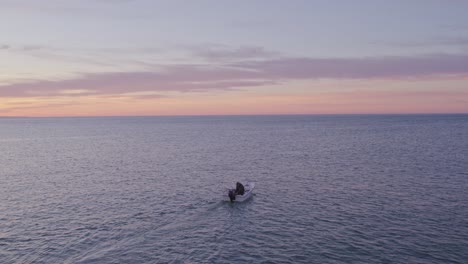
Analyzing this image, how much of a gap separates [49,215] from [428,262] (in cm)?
4984

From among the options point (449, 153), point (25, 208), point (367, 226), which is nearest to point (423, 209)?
point (367, 226)

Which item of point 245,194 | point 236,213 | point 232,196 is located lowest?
point 236,213

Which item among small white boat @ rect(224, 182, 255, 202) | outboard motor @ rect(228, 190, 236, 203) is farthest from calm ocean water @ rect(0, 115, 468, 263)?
outboard motor @ rect(228, 190, 236, 203)

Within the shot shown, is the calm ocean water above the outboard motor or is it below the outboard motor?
below

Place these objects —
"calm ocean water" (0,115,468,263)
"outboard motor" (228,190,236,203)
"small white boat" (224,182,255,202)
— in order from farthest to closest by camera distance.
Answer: "small white boat" (224,182,255,202), "outboard motor" (228,190,236,203), "calm ocean water" (0,115,468,263)

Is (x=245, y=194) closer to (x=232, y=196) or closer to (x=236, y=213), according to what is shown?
(x=232, y=196)

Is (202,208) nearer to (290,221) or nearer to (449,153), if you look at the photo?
(290,221)

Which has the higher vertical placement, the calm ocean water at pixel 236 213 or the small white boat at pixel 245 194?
the small white boat at pixel 245 194

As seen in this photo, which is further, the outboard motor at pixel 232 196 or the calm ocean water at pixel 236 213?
the outboard motor at pixel 232 196

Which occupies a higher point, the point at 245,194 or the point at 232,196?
the point at 232,196

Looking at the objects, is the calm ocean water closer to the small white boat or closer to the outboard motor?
the small white boat

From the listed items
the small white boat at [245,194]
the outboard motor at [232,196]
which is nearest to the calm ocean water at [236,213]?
the small white boat at [245,194]

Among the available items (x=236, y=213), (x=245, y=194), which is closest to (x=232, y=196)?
(x=245, y=194)

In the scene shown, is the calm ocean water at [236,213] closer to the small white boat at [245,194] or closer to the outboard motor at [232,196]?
the small white boat at [245,194]
